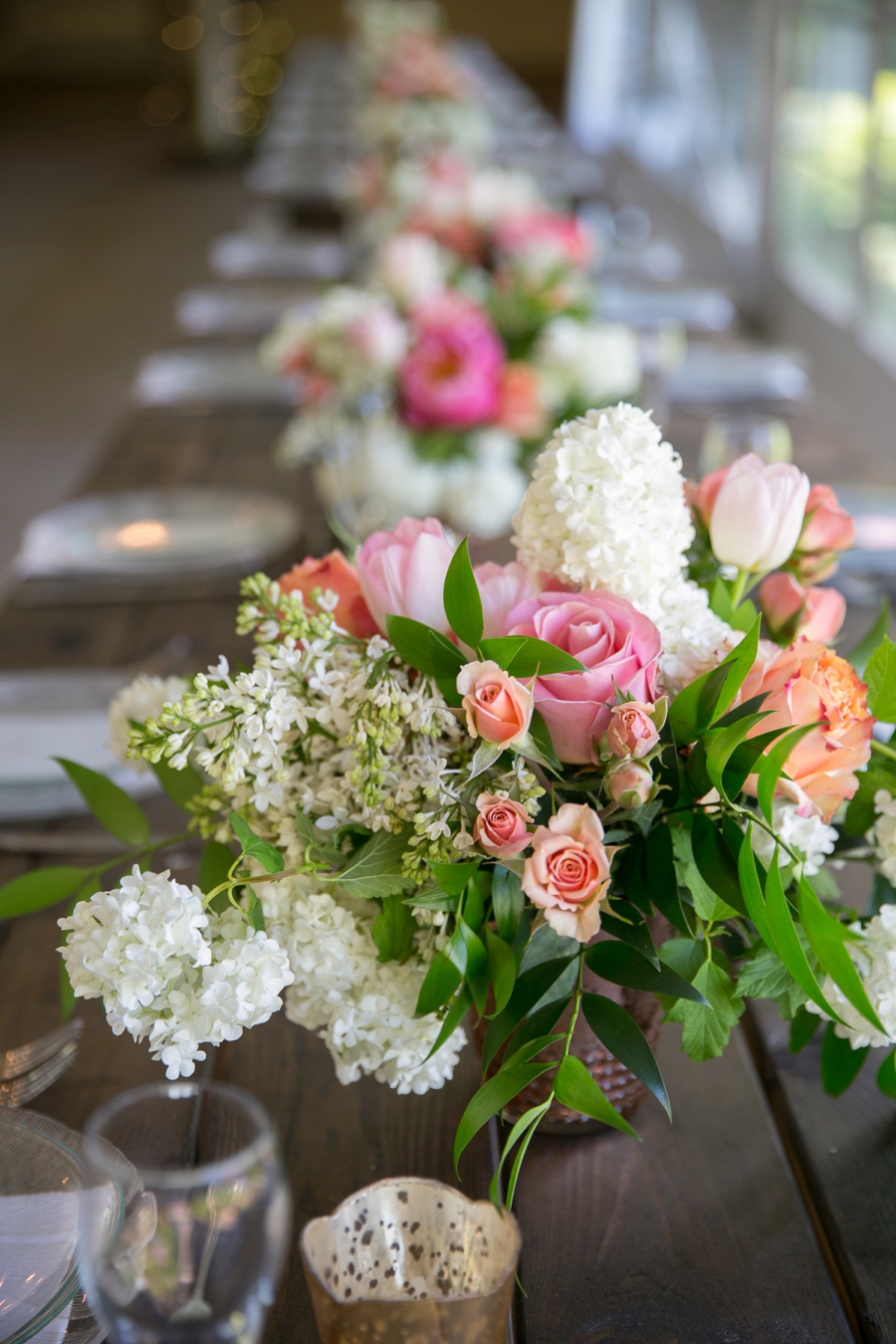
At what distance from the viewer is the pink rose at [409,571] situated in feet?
2.14

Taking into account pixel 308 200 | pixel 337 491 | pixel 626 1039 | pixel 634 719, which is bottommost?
pixel 308 200

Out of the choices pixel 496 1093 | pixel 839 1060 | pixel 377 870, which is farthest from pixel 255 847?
pixel 839 1060

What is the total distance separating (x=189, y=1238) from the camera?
449 millimetres

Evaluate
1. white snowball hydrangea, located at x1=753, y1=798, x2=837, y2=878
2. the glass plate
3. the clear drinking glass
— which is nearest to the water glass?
the glass plate

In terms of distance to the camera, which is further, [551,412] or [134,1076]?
[551,412]

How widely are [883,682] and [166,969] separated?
0.39 meters

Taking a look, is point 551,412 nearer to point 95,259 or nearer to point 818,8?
point 818,8

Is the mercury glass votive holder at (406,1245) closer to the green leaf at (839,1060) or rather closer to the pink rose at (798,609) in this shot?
the green leaf at (839,1060)

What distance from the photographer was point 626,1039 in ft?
2.07

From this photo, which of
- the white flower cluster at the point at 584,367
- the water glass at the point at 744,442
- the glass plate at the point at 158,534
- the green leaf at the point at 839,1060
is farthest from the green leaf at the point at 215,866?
the white flower cluster at the point at 584,367

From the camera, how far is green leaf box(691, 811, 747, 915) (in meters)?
0.62

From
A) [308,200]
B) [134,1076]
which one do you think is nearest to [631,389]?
[134,1076]

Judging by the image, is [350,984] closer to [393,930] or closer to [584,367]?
[393,930]

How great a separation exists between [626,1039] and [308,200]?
14.2 ft
